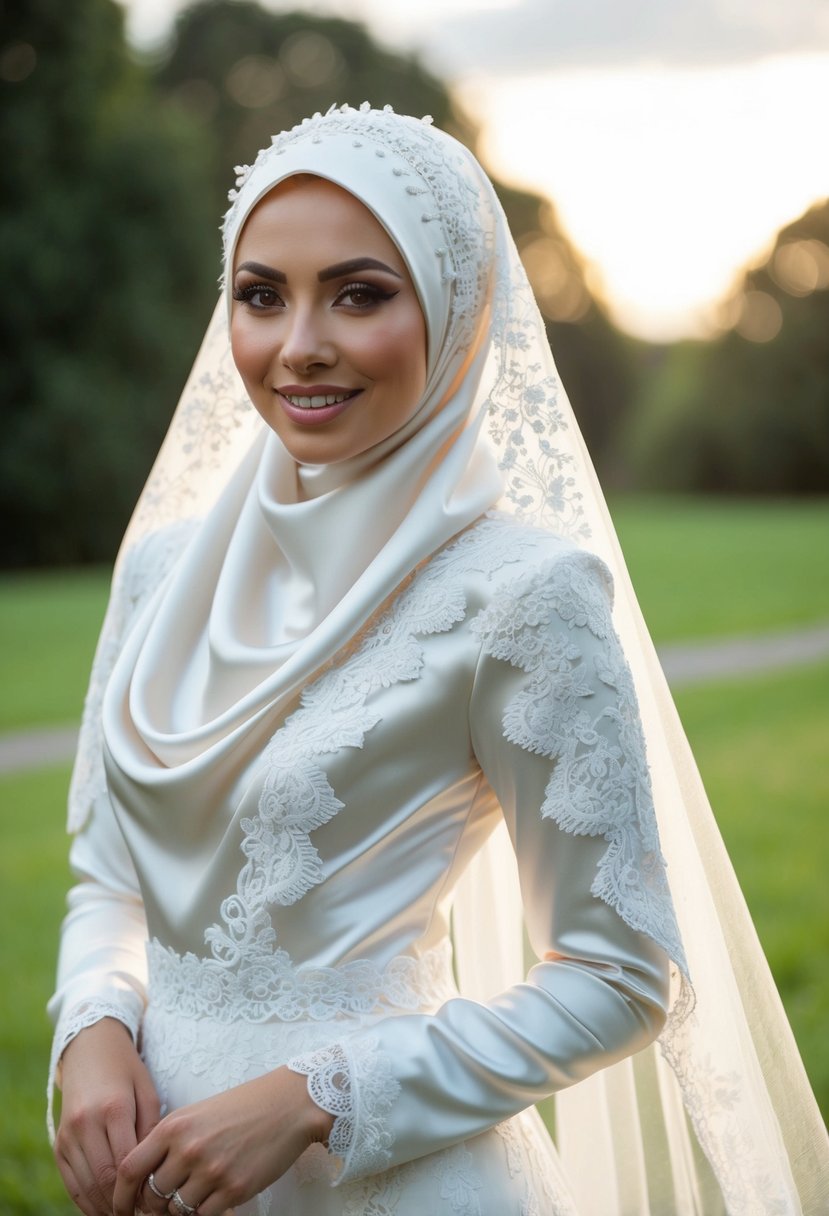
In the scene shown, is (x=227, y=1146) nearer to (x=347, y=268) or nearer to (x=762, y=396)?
(x=347, y=268)

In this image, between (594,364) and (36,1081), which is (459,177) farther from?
(594,364)

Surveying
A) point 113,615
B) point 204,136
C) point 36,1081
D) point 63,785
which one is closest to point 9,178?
point 204,136

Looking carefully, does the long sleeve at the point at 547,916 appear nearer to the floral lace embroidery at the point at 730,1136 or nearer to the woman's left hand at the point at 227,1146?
the woman's left hand at the point at 227,1146

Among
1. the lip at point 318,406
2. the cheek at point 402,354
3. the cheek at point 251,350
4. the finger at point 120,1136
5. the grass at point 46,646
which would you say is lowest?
the finger at point 120,1136

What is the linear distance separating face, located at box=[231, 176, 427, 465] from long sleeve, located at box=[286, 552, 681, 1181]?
11.3 inches

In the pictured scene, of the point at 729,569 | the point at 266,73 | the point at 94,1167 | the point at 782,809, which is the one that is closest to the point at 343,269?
the point at 94,1167

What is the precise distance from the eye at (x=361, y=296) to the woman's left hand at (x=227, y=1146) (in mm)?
872

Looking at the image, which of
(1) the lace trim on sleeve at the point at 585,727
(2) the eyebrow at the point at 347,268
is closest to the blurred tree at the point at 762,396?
(2) the eyebrow at the point at 347,268

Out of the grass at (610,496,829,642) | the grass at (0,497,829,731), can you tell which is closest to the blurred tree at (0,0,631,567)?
the grass at (0,497,829,731)

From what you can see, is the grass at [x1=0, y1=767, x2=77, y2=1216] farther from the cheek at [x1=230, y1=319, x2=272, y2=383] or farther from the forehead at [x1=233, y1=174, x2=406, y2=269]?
the forehead at [x1=233, y1=174, x2=406, y2=269]

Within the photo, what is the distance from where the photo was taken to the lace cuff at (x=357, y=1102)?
1396 mm

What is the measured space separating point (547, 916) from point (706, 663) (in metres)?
10.1

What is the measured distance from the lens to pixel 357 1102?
1.39m

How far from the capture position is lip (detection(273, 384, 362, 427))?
1.54 m
